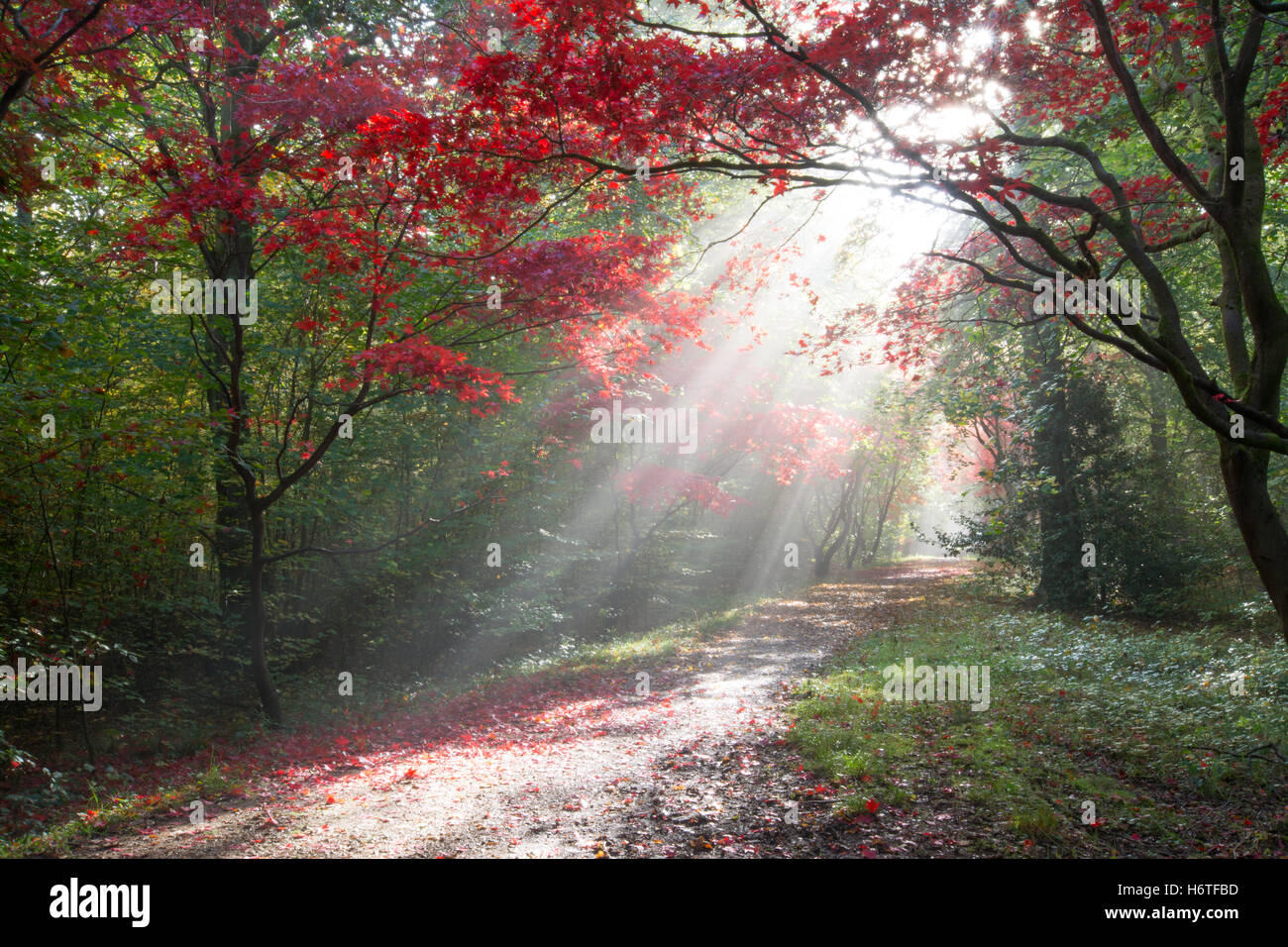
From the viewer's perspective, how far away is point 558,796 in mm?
5422

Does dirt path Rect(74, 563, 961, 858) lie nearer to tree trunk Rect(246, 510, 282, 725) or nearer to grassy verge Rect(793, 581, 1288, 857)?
grassy verge Rect(793, 581, 1288, 857)

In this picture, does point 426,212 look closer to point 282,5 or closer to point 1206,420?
point 282,5

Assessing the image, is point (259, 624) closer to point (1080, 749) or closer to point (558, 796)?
point (558, 796)

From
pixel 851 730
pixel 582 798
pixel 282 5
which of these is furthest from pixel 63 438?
pixel 851 730

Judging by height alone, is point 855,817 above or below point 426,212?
below

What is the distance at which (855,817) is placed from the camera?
470 cm

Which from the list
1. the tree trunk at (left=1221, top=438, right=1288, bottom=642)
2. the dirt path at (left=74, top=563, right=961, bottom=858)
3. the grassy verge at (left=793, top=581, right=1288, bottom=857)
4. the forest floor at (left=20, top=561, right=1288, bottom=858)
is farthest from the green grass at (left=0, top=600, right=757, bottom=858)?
the tree trunk at (left=1221, top=438, right=1288, bottom=642)

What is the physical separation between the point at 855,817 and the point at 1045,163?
34.4 ft

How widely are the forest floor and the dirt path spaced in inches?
1.1

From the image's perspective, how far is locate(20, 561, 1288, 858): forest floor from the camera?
14.3ft

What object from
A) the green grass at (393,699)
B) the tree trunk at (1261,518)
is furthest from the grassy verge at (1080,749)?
the green grass at (393,699)

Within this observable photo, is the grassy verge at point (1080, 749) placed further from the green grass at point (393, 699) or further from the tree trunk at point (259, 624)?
the tree trunk at point (259, 624)

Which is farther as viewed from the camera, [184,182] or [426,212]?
[426,212]
